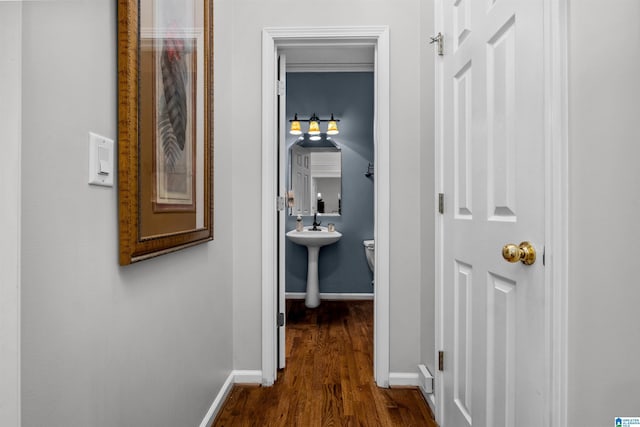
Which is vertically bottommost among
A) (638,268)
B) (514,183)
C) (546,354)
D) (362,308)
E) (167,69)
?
(362,308)

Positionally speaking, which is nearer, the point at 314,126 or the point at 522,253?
the point at 522,253

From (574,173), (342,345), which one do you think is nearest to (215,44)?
(574,173)

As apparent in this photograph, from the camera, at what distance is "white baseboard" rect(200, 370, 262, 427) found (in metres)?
1.67

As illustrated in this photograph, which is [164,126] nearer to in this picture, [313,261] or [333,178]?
[313,261]

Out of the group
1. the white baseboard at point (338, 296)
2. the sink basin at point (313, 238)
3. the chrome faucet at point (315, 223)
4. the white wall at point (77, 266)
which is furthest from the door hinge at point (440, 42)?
the white baseboard at point (338, 296)

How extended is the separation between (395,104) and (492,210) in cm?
111

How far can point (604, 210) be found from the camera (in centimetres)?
73

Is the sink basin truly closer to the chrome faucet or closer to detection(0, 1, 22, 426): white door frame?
the chrome faucet

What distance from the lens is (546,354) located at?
0.89 meters

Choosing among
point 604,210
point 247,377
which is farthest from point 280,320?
point 604,210

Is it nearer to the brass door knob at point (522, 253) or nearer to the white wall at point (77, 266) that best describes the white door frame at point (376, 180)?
the white wall at point (77, 266)

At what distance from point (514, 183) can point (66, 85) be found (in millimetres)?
1161

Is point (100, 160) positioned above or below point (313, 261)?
above

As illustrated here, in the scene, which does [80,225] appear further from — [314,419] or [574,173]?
[314,419]
